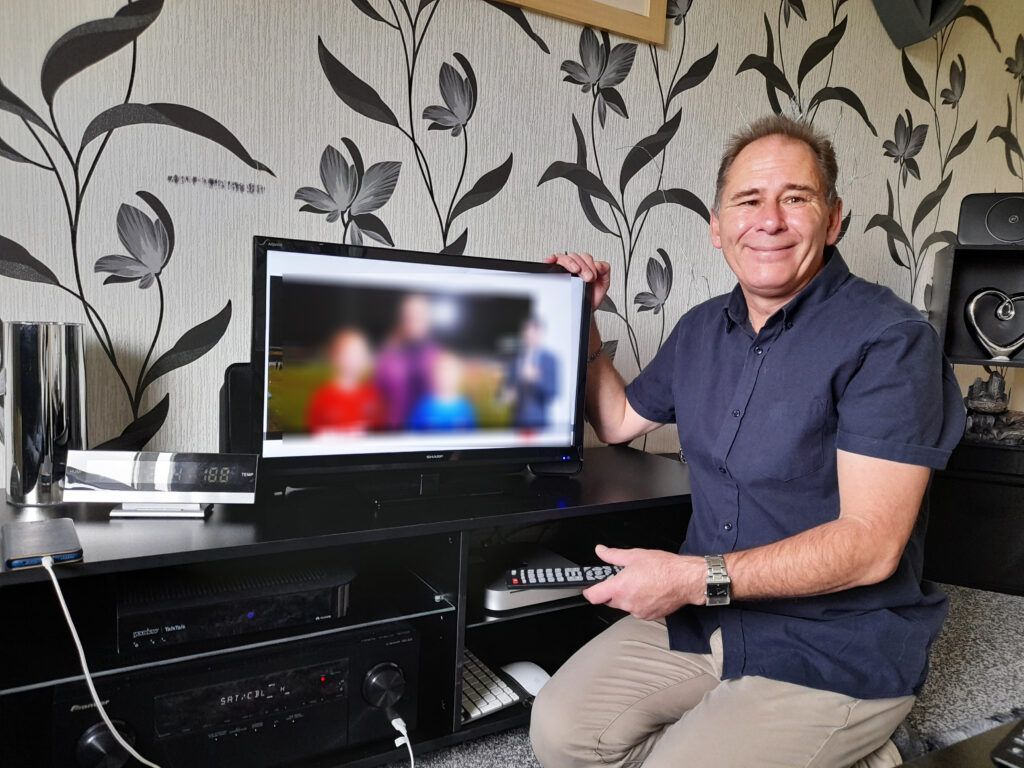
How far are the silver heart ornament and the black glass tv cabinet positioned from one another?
147 centimetres

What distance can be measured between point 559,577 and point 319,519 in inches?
15.9

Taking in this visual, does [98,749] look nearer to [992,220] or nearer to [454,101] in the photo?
[454,101]

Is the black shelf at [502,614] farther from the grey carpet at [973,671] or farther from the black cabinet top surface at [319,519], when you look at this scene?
the grey carpet at [973,671]

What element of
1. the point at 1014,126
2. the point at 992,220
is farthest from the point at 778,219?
the point at 1014,126

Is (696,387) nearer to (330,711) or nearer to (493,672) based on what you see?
(493,672)

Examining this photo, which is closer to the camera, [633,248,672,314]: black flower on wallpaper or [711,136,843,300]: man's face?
[711,136,843,300]: man's face

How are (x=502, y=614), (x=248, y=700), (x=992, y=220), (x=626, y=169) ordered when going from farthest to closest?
(x=992, y=220) → (x=626, y=169) → (x=502, y=614) → (x=248, y=700)

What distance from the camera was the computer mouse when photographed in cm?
136

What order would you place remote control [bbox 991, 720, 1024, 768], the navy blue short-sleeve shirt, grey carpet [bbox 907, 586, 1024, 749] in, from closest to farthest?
remote control [bbox 991, 720, 1024, 768] < the navy blue short-sleeve shirt < grey carpet [bbox 907, 586, 1024, 749]

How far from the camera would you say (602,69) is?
70.1 inches

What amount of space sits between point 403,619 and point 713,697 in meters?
0.50

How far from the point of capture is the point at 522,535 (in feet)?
5.94

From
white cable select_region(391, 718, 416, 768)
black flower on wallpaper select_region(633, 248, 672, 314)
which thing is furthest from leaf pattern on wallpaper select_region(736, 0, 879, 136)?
white cable select_region(391, 718, 416, 768)

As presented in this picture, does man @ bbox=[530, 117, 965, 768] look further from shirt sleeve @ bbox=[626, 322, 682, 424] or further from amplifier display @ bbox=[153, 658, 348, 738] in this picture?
amplifier display @ bbox=[153, 658, 348, 738]
